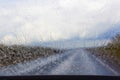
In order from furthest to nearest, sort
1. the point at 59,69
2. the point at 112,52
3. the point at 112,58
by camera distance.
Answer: the point at 112,52
the point at 112,58
the point at 59,69

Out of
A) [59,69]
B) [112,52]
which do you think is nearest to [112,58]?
Result: [112,52]

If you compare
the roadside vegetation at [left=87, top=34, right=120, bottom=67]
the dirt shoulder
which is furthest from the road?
the roadside vegetation at [left=87, top=34, right=120, bottom=67]

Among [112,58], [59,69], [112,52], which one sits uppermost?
[59,69]

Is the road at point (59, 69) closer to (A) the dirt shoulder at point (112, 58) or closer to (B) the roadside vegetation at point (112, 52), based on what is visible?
(A) the dirt shoulder at point (112, 58)

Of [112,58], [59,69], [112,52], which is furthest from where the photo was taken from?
[112,52]

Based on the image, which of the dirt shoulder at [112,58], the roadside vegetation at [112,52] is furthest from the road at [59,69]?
the roadside vegetation at [112,52]

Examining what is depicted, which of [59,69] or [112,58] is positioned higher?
[59,69]

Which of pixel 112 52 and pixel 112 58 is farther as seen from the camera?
pixel 112 52

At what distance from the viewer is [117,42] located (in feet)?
114

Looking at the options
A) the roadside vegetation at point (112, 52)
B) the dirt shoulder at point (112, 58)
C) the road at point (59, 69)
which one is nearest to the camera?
the road at point (59, 69)

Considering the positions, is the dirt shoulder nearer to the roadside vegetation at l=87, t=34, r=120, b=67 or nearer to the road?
the roadside vegetation at l=87, t=34, r=120, b=67

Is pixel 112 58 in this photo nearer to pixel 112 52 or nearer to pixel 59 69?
pixel 112 52

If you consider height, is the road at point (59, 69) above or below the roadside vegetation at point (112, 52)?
above
